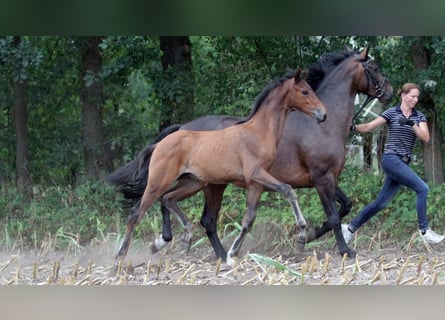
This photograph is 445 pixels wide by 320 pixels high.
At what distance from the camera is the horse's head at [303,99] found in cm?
851

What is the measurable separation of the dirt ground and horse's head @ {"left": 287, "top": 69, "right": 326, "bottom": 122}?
55.5 inches

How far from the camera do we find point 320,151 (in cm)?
919

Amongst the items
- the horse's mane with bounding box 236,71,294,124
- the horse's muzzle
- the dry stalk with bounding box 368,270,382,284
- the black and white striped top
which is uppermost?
the horse's mane with bounding box 236,71,294,124

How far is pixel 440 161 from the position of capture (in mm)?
12477

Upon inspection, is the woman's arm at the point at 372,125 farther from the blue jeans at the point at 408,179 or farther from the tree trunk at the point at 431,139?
the tree trunk at the point at 431,139

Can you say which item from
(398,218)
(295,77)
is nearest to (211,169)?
(295,77)

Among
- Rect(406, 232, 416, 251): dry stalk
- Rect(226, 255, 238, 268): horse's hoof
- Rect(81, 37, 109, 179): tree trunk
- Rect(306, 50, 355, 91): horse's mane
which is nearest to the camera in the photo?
Rect(226, 255, 238, 268): horse's hoof

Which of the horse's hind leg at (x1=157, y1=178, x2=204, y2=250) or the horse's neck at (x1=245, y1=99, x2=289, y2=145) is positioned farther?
the horse's hind leg at (x1=157, y1=178, x2=204, y2=250)

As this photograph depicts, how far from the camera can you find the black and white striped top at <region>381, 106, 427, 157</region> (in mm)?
8969

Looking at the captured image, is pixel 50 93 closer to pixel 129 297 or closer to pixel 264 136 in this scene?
pixel 264 136

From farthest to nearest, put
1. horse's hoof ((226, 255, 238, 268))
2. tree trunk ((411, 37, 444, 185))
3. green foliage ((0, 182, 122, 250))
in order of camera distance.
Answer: tree trunk ((411, 37, 444, 185))
green foliage ((0, 182, 122, 250))
horse's hoof ((226, 255, 238, 268))

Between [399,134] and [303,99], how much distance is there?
116cm

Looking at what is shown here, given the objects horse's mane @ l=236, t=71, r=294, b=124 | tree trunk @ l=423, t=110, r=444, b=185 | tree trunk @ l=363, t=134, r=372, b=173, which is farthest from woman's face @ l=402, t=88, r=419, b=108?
tree trunk @ l=363, t=134, r=372, b=173

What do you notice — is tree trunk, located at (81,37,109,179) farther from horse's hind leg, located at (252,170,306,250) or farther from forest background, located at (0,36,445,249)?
horse's hind leg, located at (252,170,306,250)
